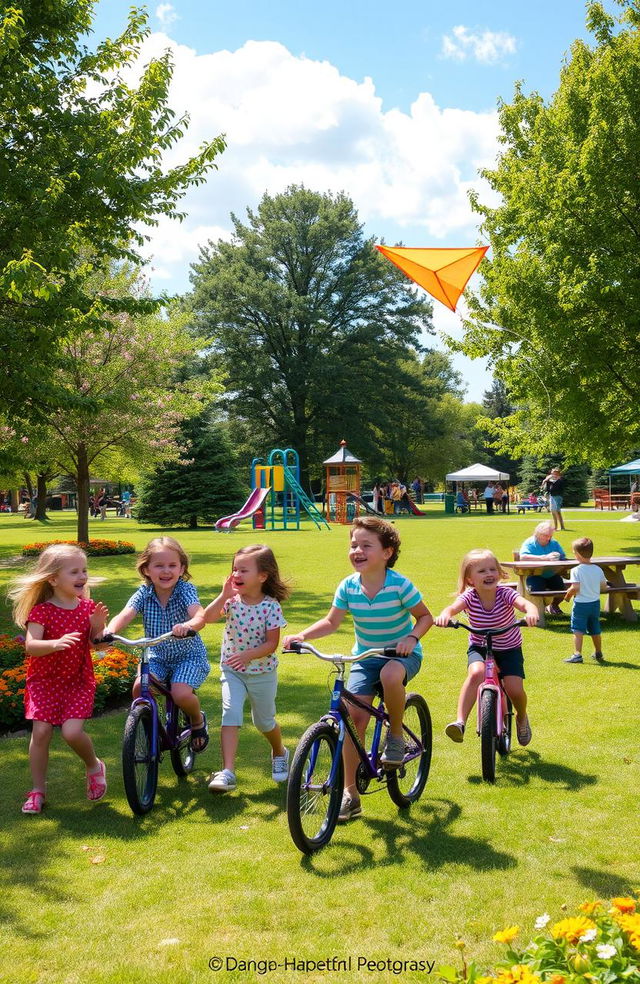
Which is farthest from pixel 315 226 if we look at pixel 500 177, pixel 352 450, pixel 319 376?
pixel 500 177

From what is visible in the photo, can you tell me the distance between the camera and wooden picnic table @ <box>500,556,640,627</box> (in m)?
11.6

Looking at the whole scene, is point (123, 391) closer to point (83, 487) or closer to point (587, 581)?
point (83, 487)

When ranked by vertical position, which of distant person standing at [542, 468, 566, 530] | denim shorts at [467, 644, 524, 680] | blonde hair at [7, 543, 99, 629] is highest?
distant person standing at [542, 468, 566, 530]

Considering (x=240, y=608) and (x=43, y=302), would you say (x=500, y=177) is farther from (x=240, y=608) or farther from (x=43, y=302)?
(x=240, y=608)

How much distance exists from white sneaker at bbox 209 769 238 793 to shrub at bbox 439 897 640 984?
2.53m

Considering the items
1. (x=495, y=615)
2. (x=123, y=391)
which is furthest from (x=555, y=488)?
(x=495, y=615)

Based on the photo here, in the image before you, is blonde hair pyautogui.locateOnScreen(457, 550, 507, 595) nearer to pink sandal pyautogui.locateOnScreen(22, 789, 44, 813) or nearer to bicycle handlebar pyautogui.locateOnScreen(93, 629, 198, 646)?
bicycle handlebar pyautogui.locateOnScreen(93, 629, 198, 646)

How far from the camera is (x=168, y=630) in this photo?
558 cm

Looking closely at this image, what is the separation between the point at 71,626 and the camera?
5242 mm

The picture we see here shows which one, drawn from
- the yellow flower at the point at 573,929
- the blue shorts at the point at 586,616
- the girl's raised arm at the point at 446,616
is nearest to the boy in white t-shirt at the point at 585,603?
the blue shorts at the point at 586,616

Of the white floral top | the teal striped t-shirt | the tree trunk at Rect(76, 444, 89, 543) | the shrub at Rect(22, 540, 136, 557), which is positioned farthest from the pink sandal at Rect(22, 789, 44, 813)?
the tree trunk at Rect(76, 444, 89, 543)

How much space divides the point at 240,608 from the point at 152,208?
28.0 ft

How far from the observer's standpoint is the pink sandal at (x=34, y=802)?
516cm

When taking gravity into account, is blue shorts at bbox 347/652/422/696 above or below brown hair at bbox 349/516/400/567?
below
